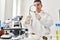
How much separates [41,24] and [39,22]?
20mm

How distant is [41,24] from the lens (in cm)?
86

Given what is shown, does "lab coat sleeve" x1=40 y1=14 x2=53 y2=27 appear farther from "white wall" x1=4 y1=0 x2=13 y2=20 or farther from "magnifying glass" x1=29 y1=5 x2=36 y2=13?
"white wall" x1=4 y1=0 x2=13 y2=20

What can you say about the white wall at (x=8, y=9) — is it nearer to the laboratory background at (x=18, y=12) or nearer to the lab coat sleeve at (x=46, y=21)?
the laboratory background at (x=18, y=12)

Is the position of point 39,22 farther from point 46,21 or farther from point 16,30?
point 16,30

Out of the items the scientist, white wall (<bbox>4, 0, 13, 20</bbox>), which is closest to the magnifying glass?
the scientist

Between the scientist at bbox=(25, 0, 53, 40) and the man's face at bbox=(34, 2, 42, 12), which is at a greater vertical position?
the man's face at bbox=(34, 2, 42, 12)

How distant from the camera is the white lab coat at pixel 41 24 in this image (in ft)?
2.80

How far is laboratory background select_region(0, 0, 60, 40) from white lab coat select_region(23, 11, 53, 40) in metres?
0.03

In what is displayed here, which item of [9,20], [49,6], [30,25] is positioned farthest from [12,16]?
[49,6]

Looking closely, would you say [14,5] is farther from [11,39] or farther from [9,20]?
[11,39]

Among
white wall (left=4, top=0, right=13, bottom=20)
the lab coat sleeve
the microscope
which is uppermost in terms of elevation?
white wall (left=4, top=0, right=13, bottom=20)

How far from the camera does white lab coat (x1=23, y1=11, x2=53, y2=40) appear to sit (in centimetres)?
85

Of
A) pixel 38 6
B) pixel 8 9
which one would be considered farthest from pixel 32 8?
pixel 8 9

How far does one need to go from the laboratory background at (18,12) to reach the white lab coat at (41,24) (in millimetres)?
30
